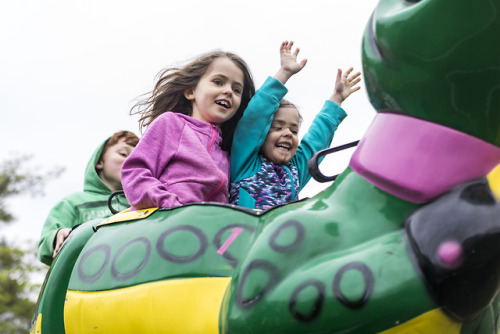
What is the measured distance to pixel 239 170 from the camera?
290 centimetres

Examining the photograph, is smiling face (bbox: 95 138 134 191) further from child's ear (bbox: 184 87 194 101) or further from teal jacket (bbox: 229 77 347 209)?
teal jacket (bbox: 229 77 347 209)

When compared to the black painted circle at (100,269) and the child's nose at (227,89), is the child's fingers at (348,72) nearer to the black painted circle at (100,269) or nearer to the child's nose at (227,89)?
the child's nose at (227,89)

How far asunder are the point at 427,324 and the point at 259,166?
147 cm

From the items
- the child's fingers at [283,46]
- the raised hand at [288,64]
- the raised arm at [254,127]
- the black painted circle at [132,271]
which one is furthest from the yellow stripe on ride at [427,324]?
the child's fingers at [283,46]

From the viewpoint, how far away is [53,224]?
12.7 ft

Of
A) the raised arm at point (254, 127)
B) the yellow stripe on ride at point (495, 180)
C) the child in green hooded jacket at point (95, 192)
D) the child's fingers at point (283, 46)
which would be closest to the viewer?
the yellow stripe on ride at point (495, 180)

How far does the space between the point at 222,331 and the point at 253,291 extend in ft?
0.51


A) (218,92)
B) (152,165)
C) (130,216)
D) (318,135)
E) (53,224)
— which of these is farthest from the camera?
(53,224)

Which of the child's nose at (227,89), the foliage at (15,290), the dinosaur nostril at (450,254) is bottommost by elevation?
the foliage at (15,290)

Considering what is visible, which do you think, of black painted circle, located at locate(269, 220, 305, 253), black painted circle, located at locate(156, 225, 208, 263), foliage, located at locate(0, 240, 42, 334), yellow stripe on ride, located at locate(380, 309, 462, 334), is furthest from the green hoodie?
foliage, located at locate(0, 240, 42, 334)

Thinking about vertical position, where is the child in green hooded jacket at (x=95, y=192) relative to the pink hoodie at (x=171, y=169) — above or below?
below

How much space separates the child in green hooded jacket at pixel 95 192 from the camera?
393 centimetres

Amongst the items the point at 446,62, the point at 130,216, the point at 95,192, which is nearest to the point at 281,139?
the point at 130,216

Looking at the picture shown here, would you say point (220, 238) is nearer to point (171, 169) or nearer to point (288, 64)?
point (171, 169)
